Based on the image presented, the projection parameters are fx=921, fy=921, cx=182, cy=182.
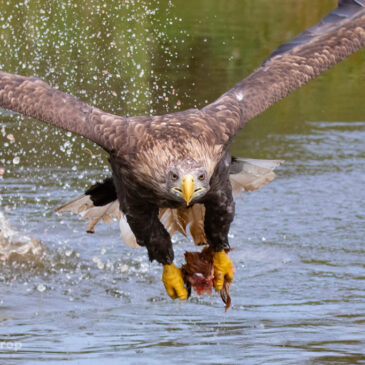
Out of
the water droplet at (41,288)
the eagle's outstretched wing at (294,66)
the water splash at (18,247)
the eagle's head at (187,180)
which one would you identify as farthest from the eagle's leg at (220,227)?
the water splash at (18,247)

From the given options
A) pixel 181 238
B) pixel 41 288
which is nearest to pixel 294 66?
pixel 181 238

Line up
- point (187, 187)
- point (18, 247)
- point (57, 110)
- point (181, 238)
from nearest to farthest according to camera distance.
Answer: point (187, 187), point (57, 110), point (18, 247), point (181, 238)

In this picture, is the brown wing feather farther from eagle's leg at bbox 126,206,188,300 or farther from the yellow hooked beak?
the yellow hooked beak

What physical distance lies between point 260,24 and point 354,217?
8516 millimetres

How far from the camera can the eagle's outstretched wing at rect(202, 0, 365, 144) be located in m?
4.95

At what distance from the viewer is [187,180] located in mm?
4137

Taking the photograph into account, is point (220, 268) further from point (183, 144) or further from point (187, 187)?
point (187, 187)

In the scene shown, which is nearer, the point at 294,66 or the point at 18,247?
the point at 294,66

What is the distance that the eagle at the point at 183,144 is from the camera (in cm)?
441

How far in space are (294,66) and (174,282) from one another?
1423 mm

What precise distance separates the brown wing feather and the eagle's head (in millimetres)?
542

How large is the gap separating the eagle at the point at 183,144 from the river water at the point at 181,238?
45 centimetres

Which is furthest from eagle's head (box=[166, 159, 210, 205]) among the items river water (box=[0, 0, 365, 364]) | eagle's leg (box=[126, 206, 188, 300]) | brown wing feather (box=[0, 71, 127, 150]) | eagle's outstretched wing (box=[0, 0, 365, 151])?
river water (box=[0, 0, 365, 364])

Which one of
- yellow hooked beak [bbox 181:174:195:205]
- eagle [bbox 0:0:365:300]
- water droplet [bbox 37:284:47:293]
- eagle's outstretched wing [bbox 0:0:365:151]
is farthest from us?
water droplet [bbox 37:284:47:293]
